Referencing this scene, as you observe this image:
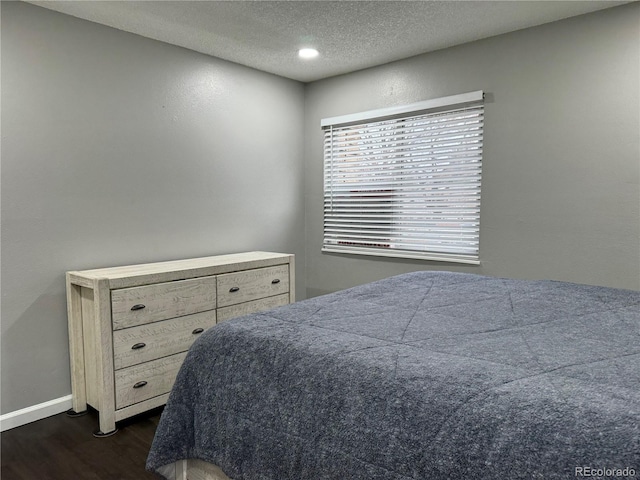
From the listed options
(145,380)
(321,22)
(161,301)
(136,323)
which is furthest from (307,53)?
(145,380)

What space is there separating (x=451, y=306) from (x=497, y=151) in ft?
5.97

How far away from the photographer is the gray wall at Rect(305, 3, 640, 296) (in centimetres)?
255

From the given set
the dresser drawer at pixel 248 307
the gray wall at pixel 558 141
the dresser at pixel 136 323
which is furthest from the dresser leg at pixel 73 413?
the gray wall at pixel 558 141

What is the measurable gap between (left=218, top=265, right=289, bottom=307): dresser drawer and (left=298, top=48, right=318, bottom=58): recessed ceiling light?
5.20 feet

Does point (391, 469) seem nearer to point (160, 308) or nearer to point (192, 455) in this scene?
point (192, 455)

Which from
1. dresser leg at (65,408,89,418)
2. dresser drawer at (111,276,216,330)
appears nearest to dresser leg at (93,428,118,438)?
dresser leg at (65,408,89,418)

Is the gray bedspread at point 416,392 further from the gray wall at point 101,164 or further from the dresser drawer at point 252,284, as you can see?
the gray wall at point 101,164

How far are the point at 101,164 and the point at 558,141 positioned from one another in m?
2.87

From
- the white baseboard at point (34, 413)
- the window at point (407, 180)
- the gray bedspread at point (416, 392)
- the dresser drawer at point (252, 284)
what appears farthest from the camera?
the window at point (407, 180)

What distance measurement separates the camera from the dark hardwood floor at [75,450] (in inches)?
75.7

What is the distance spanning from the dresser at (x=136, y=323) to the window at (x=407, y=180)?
132cm

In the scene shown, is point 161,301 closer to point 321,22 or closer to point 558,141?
point 321,22

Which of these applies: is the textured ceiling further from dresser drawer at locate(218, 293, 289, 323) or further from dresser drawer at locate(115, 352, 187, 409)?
dresser drawer at locate(115, 352, 187, 409)

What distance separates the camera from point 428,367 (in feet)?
3.24
